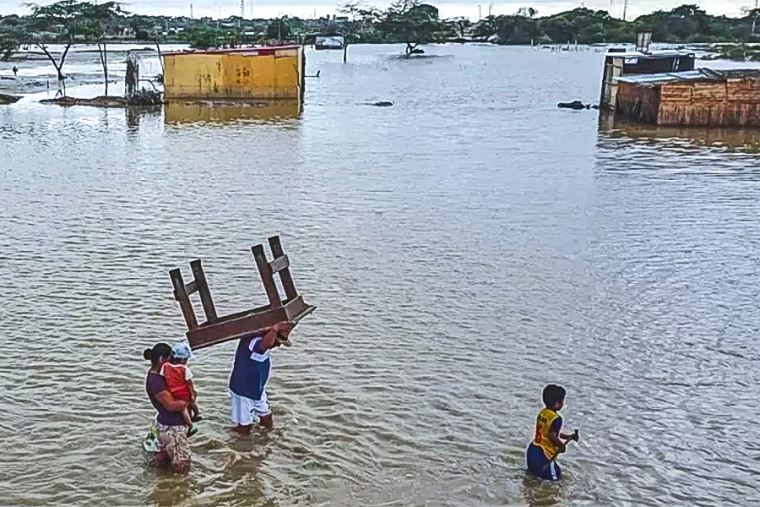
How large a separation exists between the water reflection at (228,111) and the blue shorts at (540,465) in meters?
33.1

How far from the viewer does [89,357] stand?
10570 millimetres

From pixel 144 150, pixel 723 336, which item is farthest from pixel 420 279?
pixel 144 150

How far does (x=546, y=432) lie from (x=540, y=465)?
1.20ft

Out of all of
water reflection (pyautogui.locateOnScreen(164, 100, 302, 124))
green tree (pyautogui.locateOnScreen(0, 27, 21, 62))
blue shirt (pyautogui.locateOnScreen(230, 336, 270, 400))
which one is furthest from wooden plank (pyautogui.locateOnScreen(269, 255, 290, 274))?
green tree (pyautogui.locateOnScreen(0, 27, 21, 62))

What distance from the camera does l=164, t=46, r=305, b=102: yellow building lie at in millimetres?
47906

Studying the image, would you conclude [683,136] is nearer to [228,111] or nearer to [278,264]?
[228,111]

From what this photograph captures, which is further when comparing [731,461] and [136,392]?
[136,392]

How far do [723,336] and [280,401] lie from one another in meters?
5.91

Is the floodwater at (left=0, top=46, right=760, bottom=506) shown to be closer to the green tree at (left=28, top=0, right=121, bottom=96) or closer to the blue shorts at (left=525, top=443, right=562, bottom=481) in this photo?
the blue shorts at (left=525, top=443, right=562, bottom=481)

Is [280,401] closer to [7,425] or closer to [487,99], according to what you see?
[7,425]

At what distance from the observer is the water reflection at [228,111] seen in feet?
132

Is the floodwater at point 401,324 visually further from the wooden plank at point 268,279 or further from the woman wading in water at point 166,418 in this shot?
the wooden plank at point 268,279

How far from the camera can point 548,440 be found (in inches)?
302

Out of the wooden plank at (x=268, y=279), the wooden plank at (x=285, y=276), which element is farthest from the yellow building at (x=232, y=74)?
the wooden plank at (x=268, y=279)
